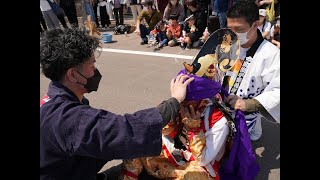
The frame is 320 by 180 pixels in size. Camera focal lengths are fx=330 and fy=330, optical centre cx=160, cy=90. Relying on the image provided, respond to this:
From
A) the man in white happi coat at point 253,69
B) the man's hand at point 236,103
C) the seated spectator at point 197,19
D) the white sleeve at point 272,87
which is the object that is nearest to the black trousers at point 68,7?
the seated spectator at point 197,19

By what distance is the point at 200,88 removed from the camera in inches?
80.4

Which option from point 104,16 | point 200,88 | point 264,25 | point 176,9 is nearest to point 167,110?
point 200,88

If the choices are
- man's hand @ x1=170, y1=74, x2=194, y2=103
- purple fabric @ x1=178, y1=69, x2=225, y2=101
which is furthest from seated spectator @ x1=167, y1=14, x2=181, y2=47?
man's hand @ x1=170, y1=74, x2=194, y2=103

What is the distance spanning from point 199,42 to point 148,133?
569 centimetres

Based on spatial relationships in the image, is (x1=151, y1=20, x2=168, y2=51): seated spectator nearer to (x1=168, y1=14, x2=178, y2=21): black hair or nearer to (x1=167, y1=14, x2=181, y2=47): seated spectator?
(x1=167, y1=14, x2=181, y2=47): seated spectator

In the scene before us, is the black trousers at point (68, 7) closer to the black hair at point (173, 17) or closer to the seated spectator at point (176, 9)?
the seated spectator at point (176, 9)

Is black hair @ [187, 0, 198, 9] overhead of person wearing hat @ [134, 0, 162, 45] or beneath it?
overhead

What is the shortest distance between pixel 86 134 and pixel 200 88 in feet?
2.59

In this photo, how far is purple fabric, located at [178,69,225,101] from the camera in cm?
202

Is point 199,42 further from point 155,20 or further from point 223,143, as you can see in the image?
point 223,143

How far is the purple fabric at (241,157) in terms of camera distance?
2.31 metres

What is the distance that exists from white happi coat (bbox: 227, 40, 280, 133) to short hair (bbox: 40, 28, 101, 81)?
1396 mm
